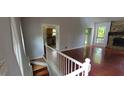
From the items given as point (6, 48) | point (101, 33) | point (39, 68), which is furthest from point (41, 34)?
point (101, 33)

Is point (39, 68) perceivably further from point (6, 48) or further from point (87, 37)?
point (87, 37)

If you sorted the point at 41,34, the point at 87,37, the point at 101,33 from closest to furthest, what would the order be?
1. the point at 41,34
2. the point at 101,33
3. the point at 87,37

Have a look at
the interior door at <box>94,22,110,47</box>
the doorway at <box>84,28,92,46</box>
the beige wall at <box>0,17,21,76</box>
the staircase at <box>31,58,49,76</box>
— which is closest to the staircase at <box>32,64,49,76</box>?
the staircase at <box>31,58,49,76</box>

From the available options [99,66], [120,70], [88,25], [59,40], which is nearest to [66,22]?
[59,40]

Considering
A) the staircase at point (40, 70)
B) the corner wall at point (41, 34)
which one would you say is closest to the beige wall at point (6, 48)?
the staircase at point (40, 70)

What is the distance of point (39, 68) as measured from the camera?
12.6 feet

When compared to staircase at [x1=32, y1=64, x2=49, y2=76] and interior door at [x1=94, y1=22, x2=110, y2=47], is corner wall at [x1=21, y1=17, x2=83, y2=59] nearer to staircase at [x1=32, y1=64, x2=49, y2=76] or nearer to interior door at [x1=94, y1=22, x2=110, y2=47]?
staircase at [x1=32, y1=64, x2=49, y2=76]

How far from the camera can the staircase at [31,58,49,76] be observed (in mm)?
3733

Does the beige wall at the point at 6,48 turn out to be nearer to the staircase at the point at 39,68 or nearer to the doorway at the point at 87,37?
the staircase at the point at 39,68

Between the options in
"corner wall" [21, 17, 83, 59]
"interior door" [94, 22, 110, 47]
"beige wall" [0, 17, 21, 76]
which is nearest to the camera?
"beige wall" [0, 17, 21, 76]

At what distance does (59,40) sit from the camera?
17.2 ft
